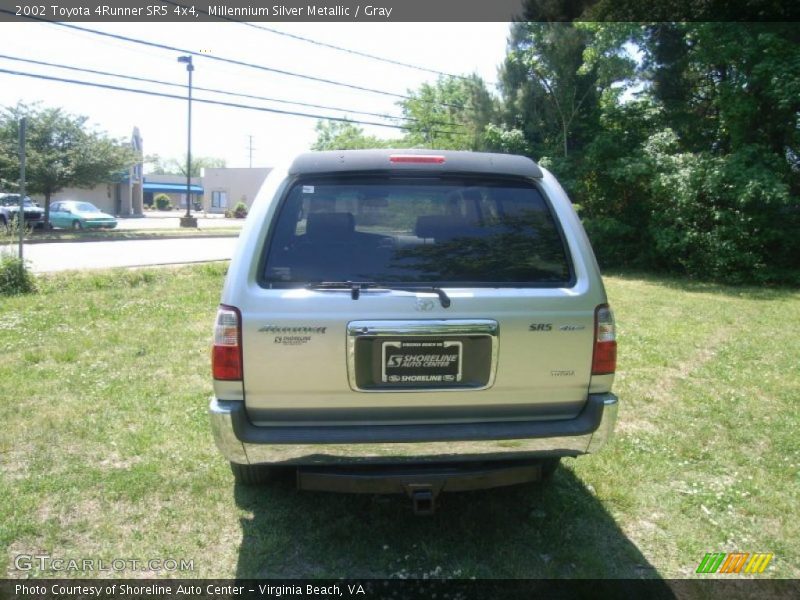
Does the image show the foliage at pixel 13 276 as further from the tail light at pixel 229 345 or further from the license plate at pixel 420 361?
the license plate at pixel 420 361

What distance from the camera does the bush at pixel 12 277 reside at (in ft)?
29.3

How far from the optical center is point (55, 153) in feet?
82.4

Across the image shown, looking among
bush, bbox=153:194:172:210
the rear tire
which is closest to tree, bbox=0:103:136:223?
the rear tire

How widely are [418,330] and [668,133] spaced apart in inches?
538

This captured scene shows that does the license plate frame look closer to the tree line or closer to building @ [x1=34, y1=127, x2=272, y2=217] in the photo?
the tree line

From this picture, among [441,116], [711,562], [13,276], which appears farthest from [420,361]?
[441,116]

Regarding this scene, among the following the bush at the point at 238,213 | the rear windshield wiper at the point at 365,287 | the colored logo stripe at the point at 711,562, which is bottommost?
the colored logo stripe at the point at 711,562

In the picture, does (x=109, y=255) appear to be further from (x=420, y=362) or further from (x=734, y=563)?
(x=734, y=563)

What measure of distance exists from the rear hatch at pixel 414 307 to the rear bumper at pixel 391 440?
2.3 inches

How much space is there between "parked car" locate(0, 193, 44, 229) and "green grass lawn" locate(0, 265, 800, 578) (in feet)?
61.4

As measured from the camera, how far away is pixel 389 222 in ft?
9.50

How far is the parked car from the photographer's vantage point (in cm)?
2173

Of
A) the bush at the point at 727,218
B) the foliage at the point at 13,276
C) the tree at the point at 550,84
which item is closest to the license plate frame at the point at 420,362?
the foliage at the point at 13,276

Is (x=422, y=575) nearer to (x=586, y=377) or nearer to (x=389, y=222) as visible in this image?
(x=586, y=377)
